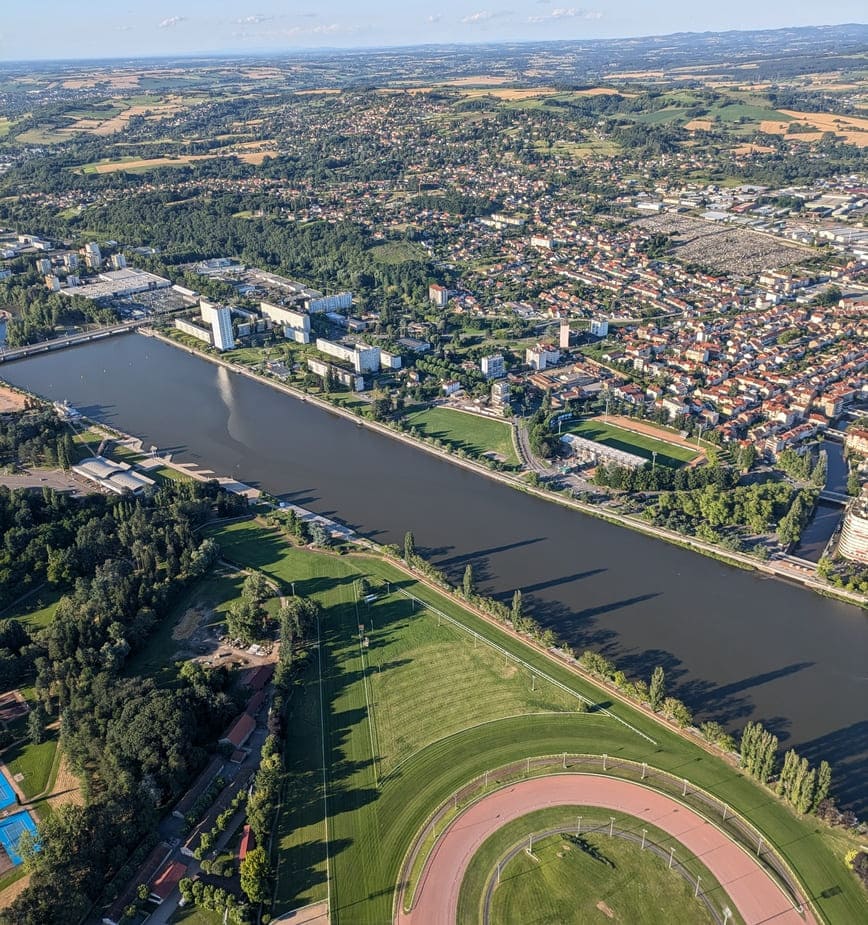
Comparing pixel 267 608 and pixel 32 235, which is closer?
pixel 267 608

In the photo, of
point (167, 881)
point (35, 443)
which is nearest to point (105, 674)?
point (167, 881)

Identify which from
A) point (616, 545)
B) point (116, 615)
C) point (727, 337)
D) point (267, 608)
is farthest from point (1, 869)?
point (727, 337)

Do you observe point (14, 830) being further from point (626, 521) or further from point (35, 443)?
point (626, 521)

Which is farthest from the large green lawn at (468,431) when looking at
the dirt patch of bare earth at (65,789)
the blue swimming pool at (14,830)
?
the blue swimming pool at (14,830)

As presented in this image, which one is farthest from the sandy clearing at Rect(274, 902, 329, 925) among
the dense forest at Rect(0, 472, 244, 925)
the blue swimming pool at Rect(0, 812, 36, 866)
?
the blue swimming pool at Rect(0, 812, 36, 866)

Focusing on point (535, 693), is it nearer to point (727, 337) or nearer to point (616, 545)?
point (616, 545)

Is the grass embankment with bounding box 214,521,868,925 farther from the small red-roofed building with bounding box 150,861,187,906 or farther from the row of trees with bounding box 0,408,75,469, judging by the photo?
the row of trees with bounding box 0,408,75,469
